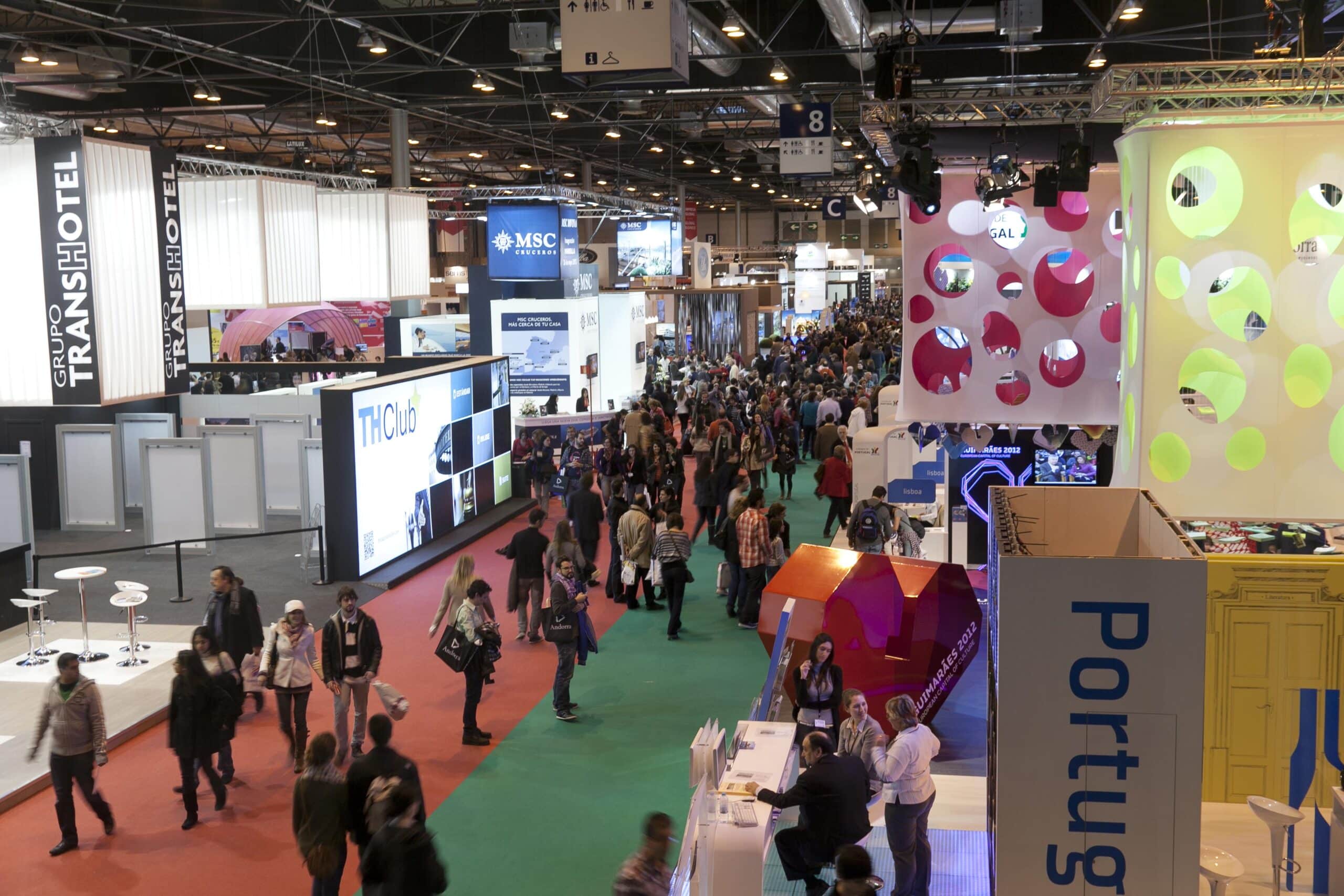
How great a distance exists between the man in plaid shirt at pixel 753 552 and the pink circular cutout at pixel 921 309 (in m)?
2.16

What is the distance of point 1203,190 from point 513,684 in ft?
19.6

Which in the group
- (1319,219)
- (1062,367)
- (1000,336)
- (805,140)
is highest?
(805,140)

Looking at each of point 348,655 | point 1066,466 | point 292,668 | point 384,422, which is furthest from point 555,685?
point 1066,466

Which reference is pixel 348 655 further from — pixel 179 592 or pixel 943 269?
pixel 943 269

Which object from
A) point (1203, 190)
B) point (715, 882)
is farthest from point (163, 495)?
point (1203, 190)

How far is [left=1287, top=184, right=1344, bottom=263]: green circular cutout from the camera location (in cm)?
720

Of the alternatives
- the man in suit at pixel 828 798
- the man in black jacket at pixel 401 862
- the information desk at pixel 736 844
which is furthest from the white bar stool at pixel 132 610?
the man in suit at pixel 828 798

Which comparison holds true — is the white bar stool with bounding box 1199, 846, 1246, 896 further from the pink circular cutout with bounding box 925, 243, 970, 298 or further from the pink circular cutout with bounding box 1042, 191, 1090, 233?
the pink circular cutout with bounding box 1042, 191, 1090, 233

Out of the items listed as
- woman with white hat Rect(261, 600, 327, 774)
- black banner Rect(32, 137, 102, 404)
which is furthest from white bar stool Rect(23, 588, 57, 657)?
woman with white hat Rect(261, 600, 327, 774)

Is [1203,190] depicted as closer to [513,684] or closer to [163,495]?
[513,684]

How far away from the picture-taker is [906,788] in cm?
542

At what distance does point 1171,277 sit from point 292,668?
6.00m

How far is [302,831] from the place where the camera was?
5066 millimetres

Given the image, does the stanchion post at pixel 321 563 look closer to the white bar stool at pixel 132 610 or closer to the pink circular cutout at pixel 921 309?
the white bar stool at pixel 132 610
